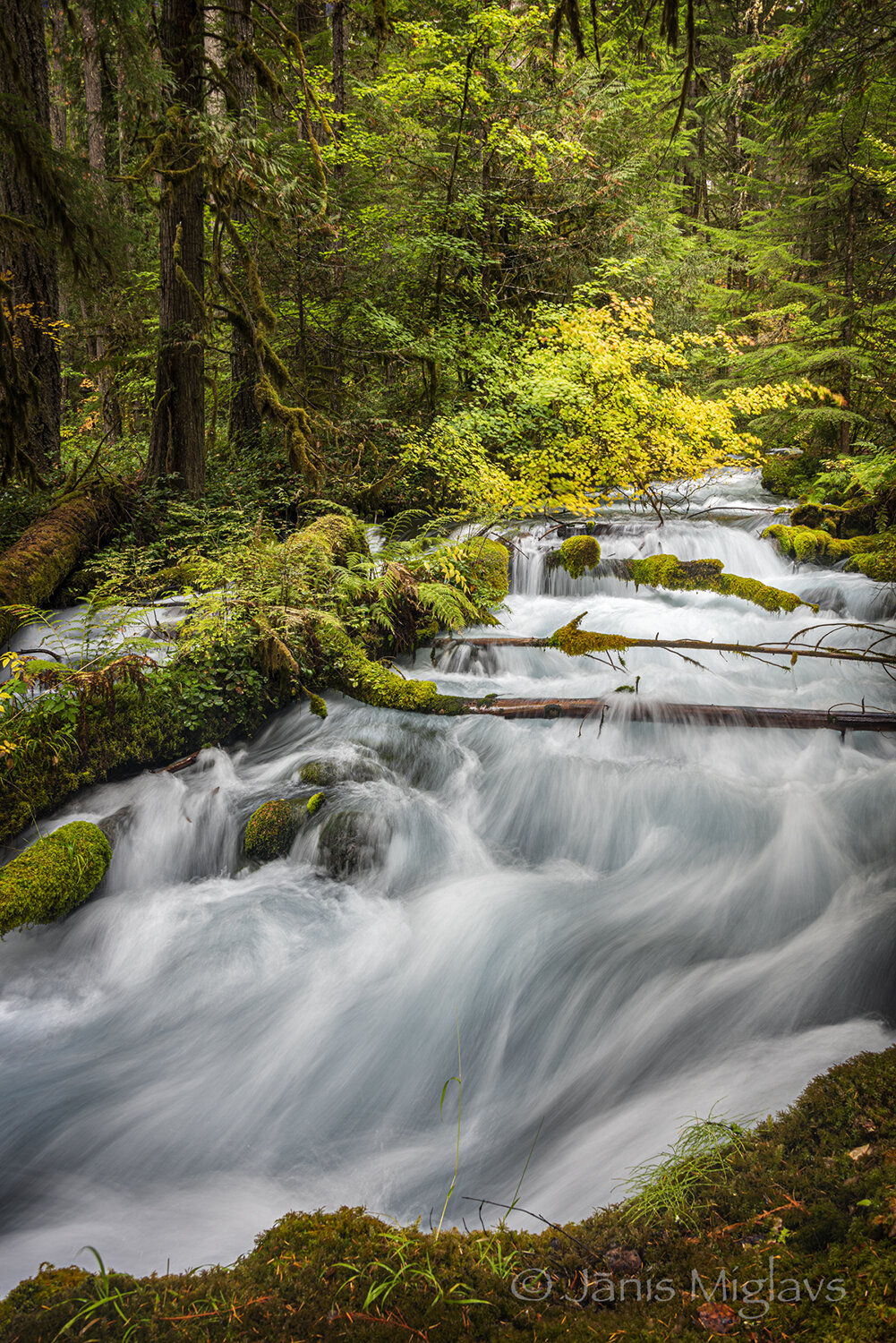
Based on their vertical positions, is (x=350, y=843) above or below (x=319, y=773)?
below

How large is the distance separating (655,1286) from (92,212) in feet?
31.7

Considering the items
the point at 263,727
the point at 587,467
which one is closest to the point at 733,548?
the point at 587,467

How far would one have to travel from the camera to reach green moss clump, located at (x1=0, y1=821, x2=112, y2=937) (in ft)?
13.0

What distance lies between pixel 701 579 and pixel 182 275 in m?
7.48

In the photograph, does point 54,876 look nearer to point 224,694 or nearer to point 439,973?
point 224,694

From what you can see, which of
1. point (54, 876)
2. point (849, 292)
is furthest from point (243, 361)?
point (849, 292)

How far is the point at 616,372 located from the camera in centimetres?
977

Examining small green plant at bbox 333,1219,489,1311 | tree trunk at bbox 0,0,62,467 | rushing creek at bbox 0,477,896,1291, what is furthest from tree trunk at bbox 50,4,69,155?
small green plant at bbox 333,1219,489,1311

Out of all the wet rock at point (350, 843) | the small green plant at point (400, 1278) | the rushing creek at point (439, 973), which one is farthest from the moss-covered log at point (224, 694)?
the small green plant at point (400, 1278)

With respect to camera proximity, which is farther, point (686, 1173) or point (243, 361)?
point (243, 361)

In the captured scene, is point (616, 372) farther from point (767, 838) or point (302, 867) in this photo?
point (302, 867)

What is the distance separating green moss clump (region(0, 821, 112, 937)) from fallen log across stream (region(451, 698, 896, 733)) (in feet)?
9.99

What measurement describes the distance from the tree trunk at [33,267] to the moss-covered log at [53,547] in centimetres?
88

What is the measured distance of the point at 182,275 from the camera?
8.13m
